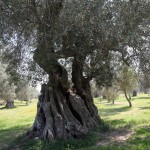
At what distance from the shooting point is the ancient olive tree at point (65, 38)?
43.1 ft

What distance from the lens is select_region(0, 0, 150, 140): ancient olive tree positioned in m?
13.1

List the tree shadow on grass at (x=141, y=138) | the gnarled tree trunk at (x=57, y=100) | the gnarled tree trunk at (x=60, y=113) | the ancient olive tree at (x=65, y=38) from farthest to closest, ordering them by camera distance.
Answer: the gnarled tree trunk at (x=60, y=113), the gnarled tree trunk at (x=57, y=100), the tree shadow on grass at (x=141, y=138), the ancient olive tree at (x=65, y=38)

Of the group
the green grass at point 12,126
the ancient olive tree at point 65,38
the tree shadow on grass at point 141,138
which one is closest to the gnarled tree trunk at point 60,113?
the ancient olive tree at point 65,38

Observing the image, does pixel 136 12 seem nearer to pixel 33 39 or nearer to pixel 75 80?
pixel 33 39

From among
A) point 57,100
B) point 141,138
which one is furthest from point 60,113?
point 141,138

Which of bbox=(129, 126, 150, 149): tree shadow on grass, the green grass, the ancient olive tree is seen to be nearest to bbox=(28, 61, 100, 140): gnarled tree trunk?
the ancient olive tree

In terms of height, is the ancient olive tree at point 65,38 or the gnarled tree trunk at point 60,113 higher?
the ancient olive tree at point 65,38

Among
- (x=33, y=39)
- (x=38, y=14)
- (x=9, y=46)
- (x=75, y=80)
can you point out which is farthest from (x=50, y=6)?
(x=75, y=80)

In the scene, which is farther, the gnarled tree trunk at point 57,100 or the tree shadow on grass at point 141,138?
the gnarled tree trunk at point 57,100

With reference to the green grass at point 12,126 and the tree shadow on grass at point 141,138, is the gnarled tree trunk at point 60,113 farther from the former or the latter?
the tree shadow on grass at point 141,138

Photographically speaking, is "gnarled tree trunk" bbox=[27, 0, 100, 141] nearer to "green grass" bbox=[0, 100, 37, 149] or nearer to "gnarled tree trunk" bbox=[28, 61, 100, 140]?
"gnarled tree trunk" bbox=[28, 61, 100, 140]

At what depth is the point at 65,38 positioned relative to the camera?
14.2m

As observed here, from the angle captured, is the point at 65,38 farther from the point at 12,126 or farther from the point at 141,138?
the point at 12,126

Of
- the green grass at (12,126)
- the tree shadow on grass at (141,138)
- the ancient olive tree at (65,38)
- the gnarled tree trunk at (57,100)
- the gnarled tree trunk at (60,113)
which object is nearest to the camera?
the ancient olive tree at (65,38)
